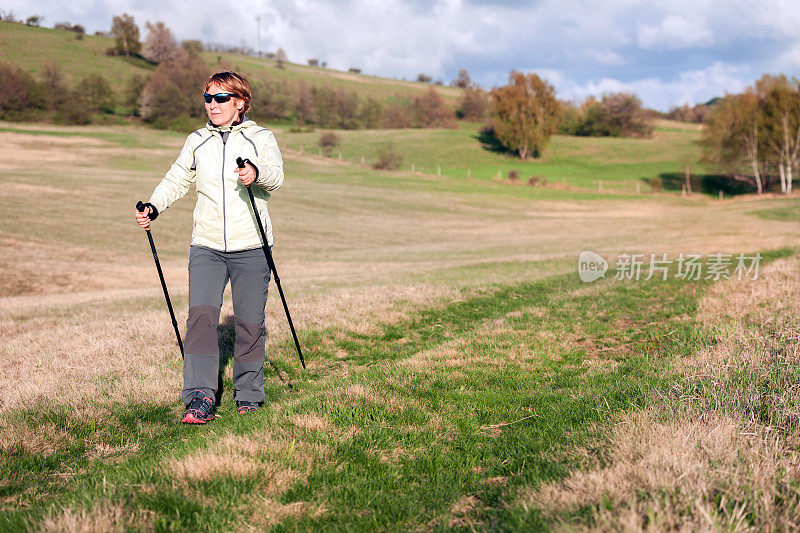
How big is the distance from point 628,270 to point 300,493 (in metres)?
15.1

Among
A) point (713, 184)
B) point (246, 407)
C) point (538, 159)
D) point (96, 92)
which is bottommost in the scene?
point (246, 407)

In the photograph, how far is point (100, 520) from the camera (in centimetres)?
292

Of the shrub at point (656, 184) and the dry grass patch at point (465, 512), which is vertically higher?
the shrub at point (656, 184)

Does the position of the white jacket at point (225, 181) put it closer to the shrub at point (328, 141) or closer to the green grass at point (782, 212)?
the green grass at point (782, 212)

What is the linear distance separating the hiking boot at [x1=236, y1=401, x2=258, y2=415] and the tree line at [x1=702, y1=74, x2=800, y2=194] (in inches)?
3025

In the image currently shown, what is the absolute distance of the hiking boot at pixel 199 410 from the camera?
16.2ft

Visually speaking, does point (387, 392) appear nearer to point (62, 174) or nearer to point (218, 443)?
point (218, 443)

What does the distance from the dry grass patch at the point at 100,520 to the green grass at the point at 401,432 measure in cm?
8

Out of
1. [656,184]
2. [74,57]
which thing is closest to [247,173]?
[656,184]

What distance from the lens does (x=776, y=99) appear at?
6331 centimetres

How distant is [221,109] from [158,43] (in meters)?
134

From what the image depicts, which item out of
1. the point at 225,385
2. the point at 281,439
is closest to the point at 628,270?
the point at 225,385

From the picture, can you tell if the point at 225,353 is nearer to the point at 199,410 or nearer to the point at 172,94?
the point at 199,410

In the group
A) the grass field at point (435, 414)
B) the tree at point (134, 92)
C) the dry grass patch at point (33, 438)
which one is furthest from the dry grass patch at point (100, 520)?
the tree at point (134, 92)
